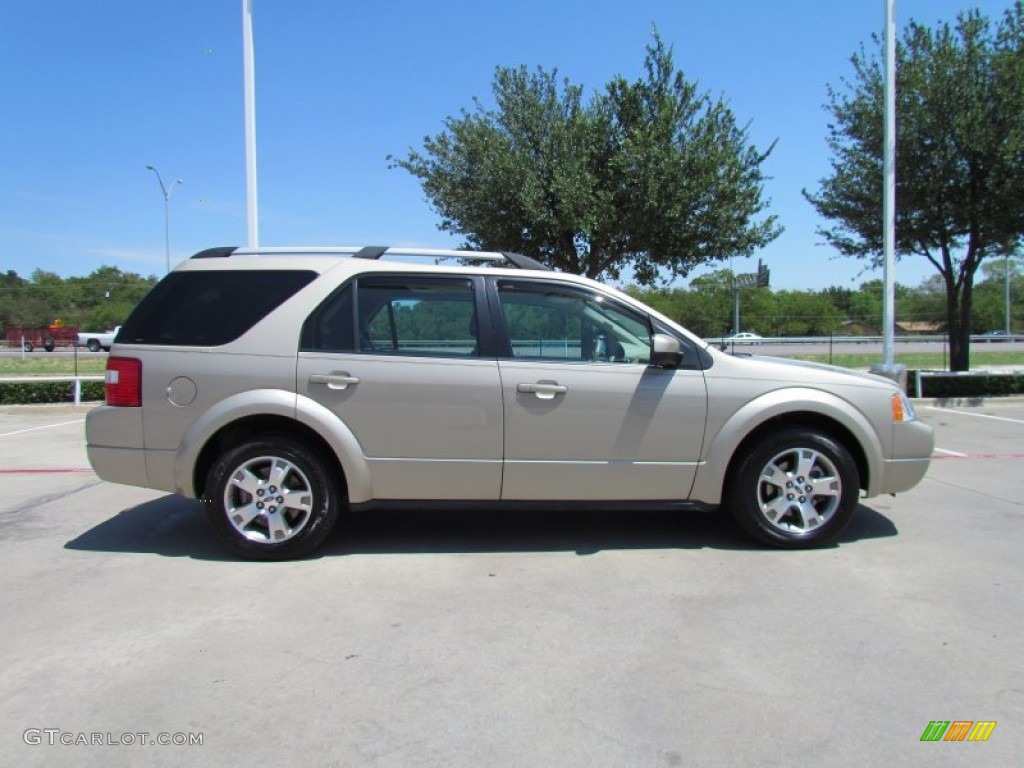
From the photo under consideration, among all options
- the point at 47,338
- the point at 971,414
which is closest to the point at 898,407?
the point at 971,414

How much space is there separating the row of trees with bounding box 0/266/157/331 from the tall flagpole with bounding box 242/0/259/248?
90.1m

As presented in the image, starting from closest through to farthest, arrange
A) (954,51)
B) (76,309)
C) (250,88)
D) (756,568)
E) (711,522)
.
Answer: (756,568) → (711,522) → (250,88) → (954,51) → (76,309)

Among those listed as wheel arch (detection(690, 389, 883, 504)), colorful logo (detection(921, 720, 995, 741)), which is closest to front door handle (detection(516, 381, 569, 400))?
wheel arch (detection(690, 389, 883, 504))

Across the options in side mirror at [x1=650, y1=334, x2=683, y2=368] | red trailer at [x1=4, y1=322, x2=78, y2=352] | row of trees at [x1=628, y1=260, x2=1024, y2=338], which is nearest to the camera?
side mirror at [x1=650, y1=334, x2=683, y2=368]

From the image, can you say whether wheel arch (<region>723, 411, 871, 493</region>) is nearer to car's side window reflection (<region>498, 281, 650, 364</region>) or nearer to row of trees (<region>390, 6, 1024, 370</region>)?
car's side window reflection (<region>498, 281, 650, 364</region>)

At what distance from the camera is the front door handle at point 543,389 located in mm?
4645

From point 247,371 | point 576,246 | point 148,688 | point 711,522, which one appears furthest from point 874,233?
point 148,688

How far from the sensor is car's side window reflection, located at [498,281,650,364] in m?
4.81

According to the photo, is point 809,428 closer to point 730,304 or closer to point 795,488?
point 795,488

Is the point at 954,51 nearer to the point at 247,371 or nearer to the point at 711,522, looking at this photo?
the point at 711,522

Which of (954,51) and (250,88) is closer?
(250,88)

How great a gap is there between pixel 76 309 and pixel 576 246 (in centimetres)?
11586

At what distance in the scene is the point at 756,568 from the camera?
15.0 ft

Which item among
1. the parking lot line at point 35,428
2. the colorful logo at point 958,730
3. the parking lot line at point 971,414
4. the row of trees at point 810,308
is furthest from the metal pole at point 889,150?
the row of trees at point 810,308
